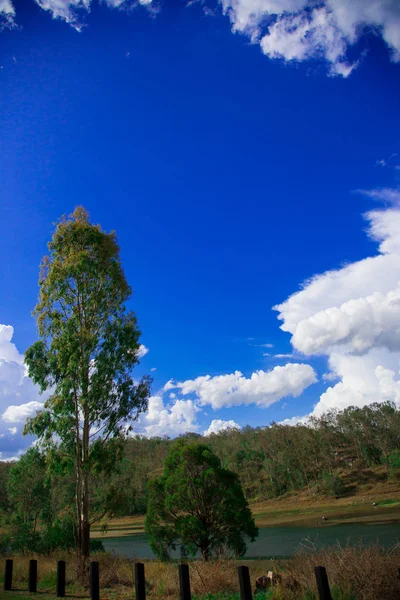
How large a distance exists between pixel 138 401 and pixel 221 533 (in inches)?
338

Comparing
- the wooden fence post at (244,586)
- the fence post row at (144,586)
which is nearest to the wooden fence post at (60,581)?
the fence post row at (144,586)

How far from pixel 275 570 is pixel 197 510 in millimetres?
12242

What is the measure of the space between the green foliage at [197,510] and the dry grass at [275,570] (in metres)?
6.49

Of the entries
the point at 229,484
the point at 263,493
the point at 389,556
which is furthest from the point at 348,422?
the point at 389,556

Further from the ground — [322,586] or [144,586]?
[322,586]

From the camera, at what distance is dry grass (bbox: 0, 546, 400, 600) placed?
7.46m

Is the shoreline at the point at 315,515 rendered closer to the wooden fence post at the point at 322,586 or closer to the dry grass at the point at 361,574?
the dry grass at the point at 361,574

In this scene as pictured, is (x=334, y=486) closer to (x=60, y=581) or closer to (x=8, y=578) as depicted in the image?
(x=8, y=578)

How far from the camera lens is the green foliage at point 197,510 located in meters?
20.7

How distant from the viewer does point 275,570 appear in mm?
9922

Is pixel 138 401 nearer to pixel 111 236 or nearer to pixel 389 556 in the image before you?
pixel 111 236

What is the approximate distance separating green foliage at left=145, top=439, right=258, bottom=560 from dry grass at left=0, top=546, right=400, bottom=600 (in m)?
6.49

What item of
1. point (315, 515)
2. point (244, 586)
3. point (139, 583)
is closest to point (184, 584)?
point (244, 586)

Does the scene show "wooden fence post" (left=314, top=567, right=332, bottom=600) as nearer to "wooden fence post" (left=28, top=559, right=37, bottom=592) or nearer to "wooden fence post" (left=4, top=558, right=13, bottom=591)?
"wooden fence post" (left=28, top=559, right=37, bottom=592)
